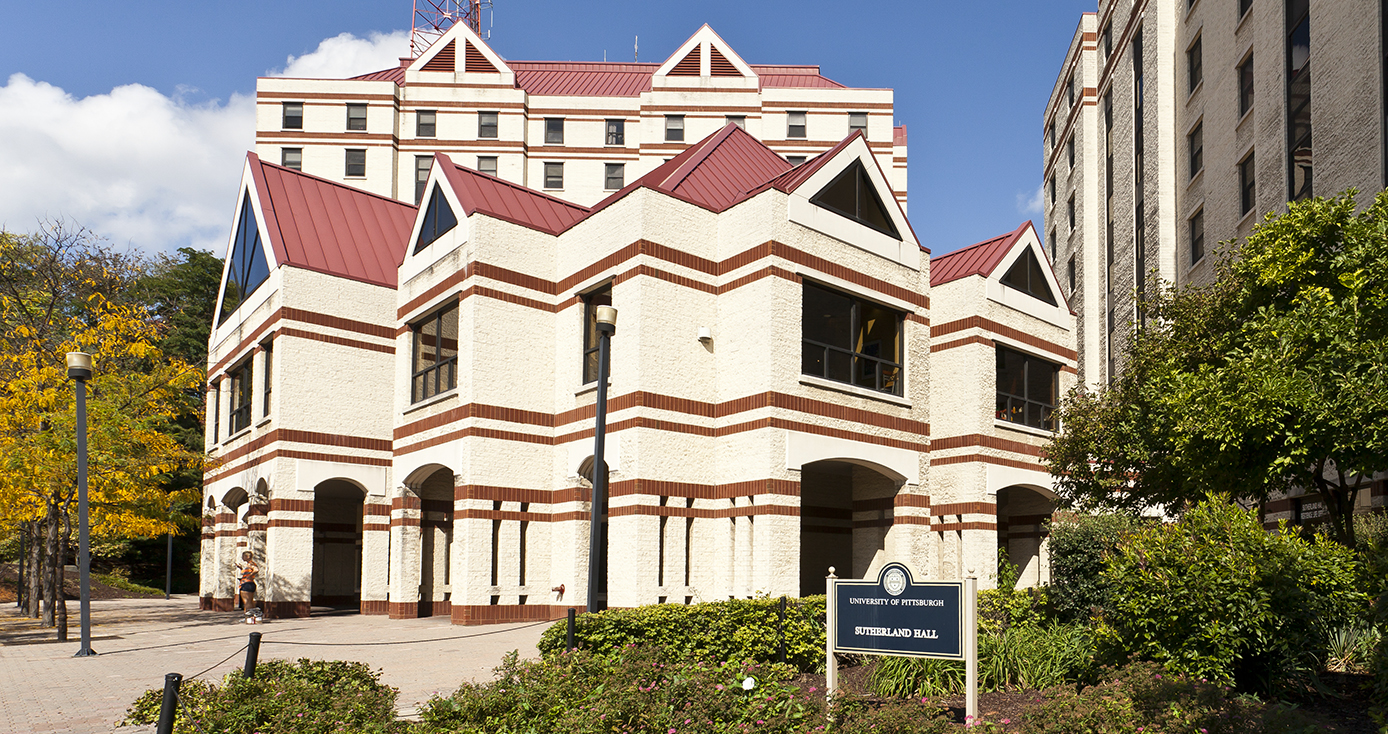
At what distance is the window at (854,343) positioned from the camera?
22000 millimetres

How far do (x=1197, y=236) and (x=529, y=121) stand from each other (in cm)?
3042

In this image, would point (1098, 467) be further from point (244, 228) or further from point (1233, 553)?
point (244, 228)

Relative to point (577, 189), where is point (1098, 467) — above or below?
below

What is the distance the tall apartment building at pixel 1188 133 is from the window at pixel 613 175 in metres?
23.3

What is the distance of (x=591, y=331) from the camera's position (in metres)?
22.3

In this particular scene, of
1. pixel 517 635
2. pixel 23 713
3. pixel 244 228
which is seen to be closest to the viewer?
pixel 23 713

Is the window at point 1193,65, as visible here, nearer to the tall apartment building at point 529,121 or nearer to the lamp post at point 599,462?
the tall apartment building at point 529,121

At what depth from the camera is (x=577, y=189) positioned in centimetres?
5053

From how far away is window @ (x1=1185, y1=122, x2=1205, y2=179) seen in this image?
38.0 meters

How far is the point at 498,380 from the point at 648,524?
15.7 ft

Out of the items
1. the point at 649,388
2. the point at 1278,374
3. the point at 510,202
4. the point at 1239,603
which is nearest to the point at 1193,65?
the point at 510,202

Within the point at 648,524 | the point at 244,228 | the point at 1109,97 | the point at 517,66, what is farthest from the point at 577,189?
the point at 648,524

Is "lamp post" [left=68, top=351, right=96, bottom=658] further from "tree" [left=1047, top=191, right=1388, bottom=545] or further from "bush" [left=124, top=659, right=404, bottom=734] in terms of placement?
"tree" [left=1047, top=191, right=1388, bottom=545]

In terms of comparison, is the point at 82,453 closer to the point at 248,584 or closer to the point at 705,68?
the point at 248,584
